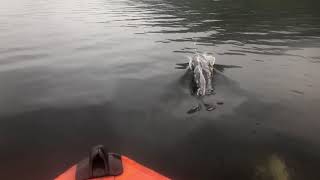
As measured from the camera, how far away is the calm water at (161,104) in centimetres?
1173

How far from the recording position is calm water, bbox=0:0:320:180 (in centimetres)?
1173

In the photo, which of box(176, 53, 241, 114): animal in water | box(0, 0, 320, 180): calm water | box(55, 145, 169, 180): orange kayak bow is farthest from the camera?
box(176, 53, 241, 114): animal in water

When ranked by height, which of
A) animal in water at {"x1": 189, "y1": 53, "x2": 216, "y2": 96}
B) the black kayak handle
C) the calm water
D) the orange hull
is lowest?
the calm water

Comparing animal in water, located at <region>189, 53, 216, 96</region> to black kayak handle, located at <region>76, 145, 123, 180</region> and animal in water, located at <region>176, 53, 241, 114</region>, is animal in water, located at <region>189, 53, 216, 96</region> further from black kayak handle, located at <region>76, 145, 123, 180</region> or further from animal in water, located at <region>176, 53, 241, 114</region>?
black kayak handle, located at <region>76, 145, 123, 180</region>

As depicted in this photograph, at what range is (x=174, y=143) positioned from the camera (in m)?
12.7

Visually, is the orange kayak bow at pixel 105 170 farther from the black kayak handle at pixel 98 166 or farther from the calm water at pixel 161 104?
the calm water at pixel 161 104

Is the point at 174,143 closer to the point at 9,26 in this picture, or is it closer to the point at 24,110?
the point at 24,110

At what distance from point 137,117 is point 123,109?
1005 mm

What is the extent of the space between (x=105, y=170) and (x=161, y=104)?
825cm

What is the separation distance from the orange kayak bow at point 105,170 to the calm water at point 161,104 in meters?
3.29

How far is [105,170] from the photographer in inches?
299

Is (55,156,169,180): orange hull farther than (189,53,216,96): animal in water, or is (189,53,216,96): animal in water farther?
(189,53,216,96): animal in water

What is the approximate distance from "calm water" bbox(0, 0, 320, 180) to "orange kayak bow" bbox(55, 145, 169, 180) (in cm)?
329

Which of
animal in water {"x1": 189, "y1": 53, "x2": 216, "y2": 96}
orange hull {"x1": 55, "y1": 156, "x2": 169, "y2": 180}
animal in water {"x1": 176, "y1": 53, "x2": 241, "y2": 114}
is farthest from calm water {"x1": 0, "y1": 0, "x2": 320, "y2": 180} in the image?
orange hull {"x1": 55, "y1": 156, "x2": 169, "y2": 180}
